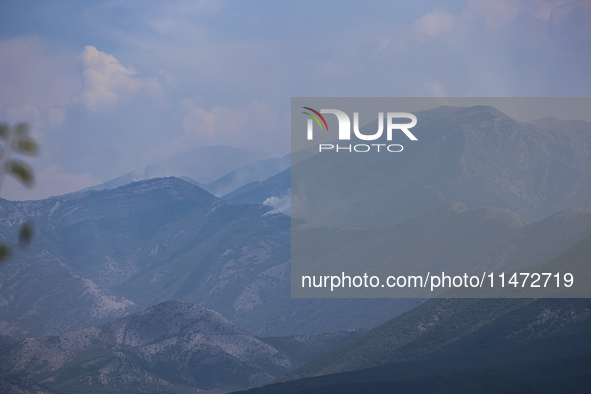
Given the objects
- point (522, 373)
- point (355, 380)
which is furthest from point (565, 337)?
point (355, 380)

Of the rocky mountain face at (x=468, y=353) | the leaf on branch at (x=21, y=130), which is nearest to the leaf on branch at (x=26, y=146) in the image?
the leaf on branch at (x=21, y=130)

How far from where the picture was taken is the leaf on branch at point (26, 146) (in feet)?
33.5

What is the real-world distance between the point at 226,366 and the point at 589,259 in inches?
3424

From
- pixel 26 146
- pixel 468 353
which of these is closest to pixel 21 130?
pixel 26 146

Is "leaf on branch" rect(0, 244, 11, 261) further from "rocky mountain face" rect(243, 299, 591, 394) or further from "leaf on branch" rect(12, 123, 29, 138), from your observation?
"rocky mountain face" rect(243, 299, 591, 394)

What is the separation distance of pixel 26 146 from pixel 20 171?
13.4 inches

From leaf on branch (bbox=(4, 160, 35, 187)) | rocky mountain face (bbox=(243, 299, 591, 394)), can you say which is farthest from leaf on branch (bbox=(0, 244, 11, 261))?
rocky mountain face (bbox=(243, 299, 591, 394))

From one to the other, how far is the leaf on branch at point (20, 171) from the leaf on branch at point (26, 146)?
0.21m

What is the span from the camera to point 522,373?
10281cm

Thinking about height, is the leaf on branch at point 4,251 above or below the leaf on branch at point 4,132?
below

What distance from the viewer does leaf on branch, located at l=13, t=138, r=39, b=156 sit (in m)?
10.2

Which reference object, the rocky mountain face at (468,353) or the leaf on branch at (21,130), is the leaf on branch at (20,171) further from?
the rocky mountain face at (468,353)

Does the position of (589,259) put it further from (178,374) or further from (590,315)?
(178,374)

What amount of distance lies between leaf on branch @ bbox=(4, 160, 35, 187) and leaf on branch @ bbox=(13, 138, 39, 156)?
0.68ft
